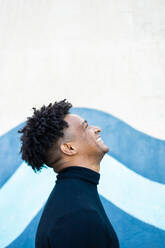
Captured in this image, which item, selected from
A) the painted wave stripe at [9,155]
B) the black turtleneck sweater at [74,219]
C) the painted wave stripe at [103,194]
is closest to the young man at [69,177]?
the black turtleneck sweater at [74,219]

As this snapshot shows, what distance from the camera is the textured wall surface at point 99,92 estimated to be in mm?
2238

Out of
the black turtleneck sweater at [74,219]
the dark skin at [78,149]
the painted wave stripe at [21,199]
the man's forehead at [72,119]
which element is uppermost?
the man's forehead at [72,119]

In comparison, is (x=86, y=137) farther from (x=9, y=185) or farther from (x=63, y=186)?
(x=9, y=185)

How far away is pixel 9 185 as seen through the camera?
240 centimetres

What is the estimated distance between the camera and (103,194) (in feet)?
→ 7.47

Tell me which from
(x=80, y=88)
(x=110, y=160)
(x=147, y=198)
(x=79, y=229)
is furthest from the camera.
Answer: (x=80, y=88)

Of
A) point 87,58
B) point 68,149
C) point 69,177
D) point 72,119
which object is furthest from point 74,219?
point 87,58

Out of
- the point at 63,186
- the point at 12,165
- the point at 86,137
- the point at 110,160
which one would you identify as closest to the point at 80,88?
the point at 110,160

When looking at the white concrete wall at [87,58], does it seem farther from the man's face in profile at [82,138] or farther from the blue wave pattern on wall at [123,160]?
the man's face in profile at [82,138]

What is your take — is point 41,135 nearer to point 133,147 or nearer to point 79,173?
point 79,173

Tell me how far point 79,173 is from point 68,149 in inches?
4.7

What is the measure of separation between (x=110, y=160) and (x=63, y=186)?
137 centimetres

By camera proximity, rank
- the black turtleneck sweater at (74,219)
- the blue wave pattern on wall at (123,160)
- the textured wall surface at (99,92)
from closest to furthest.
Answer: the black turtleneck sweater at (74,219) → the blue wave pattern on wall at (123,160) → the textured wall surface at (99,92)

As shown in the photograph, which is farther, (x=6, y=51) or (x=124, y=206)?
(x=6, y=51)
